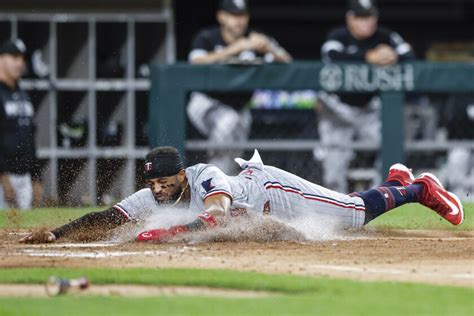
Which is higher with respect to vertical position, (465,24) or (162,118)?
(465,24)

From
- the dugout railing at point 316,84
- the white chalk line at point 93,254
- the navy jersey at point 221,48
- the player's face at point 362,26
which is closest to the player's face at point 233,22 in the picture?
the navy jersey at point 221,48

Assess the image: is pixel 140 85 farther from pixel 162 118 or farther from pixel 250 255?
pixel 250 255

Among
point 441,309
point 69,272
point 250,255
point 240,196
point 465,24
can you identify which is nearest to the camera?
point 441,309

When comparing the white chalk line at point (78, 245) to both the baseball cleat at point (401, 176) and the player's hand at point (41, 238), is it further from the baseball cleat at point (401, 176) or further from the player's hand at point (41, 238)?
the baseball cleat at point (401, 176)

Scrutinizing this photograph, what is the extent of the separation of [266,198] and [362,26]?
234 inches

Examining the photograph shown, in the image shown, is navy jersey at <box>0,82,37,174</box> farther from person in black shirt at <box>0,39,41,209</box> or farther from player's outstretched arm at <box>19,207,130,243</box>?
player's outstretched arm at <box>19,207,130,243</box>

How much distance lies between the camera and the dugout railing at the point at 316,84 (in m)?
14.1

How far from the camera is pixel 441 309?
6.01 metres

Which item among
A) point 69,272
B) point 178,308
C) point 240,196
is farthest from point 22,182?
point 178,308

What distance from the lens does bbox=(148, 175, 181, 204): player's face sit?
873 centimetres

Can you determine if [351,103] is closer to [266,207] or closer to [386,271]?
[266,207]

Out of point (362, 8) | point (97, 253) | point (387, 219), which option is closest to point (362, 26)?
point (362, 8)

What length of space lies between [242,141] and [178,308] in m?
8.04

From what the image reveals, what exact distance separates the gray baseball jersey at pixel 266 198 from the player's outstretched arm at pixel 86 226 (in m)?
0.07
